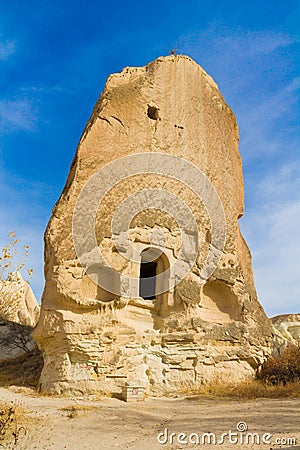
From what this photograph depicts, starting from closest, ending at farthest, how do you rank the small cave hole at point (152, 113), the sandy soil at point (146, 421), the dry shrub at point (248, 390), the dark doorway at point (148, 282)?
the sandy soil at point (146, 421)
the dry shrub at point (248, 390)
the dark doorway at point (148, 282)
the small cave hole at point (152, 113)

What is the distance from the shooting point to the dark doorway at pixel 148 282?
12.0 m

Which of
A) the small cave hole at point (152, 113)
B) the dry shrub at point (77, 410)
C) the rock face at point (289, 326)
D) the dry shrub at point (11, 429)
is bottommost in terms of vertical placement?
the dry shrub at point (11, 429)

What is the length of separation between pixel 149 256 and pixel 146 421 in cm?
484

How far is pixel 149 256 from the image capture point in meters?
11.2

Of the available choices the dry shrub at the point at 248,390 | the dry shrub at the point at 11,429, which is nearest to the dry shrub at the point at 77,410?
the dry shrub at the point at 11,429

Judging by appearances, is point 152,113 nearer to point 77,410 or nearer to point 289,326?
point 77,410

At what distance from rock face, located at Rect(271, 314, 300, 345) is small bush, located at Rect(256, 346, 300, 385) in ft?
24.1

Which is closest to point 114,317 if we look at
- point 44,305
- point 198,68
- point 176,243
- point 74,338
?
point 74,338

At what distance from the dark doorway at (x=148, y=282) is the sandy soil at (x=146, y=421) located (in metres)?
3.41

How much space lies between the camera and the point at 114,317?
989cm

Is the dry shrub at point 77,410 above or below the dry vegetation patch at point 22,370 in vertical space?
below

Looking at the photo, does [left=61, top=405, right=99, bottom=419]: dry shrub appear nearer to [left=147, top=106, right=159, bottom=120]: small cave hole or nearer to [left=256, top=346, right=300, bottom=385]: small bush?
[left=256, top=346, right=300, bottom=385]: small bush

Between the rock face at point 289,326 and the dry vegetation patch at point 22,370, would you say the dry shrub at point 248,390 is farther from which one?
the rock face at point 289,326

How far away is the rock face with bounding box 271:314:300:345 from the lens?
18953 millimetres
